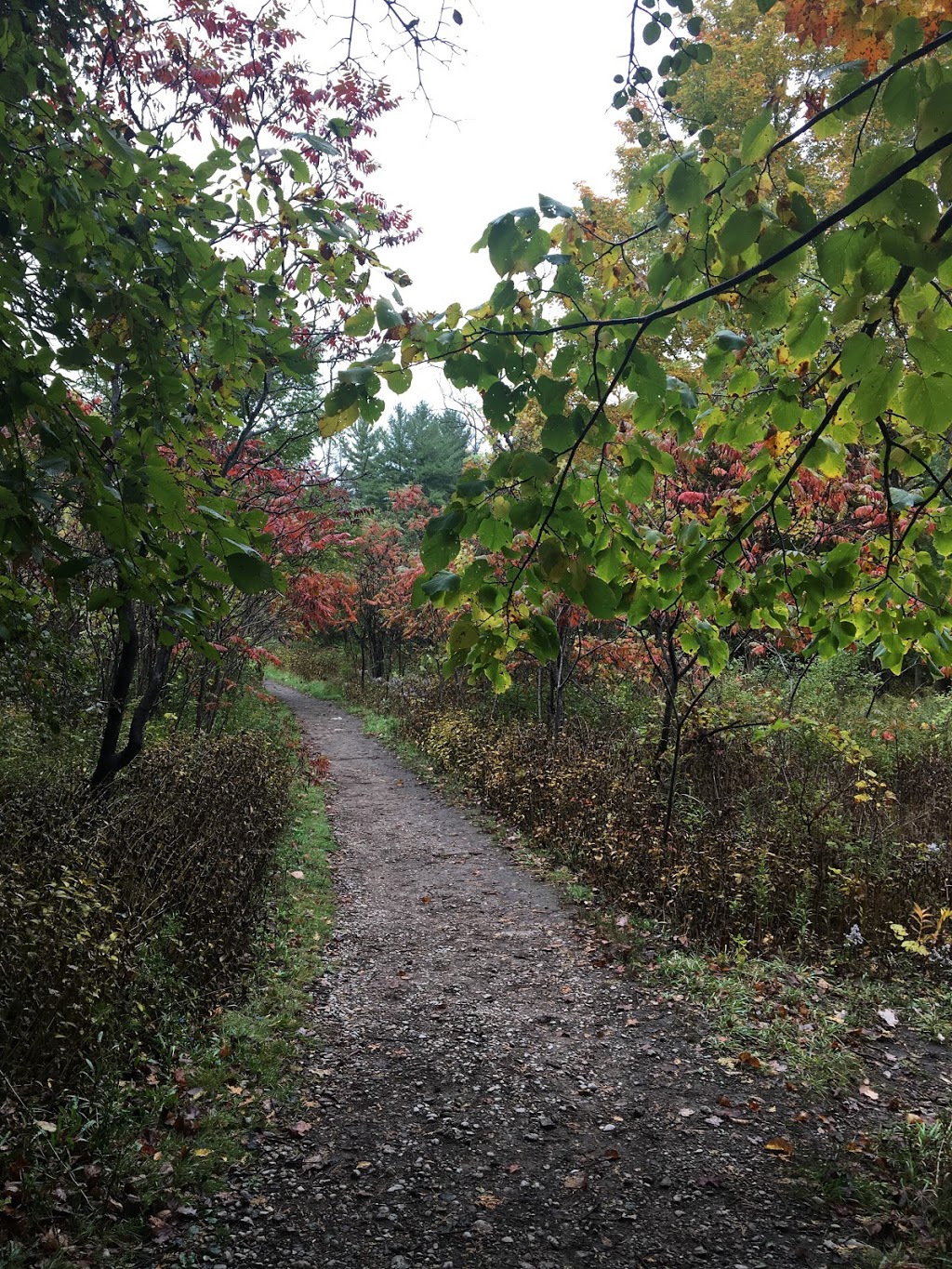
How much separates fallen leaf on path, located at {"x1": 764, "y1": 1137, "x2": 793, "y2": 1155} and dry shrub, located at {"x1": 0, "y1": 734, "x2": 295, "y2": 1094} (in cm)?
280

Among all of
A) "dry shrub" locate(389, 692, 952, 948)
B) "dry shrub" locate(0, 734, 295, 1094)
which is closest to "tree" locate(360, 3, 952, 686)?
"dry shrub" locate(0, 734, 295, 1094)

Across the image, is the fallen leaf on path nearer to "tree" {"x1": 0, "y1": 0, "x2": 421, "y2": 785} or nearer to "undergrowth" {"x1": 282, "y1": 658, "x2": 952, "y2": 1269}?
"undergrowth" {"x1": 282, "y1": 658, "x2": 952, "y2": 1269}

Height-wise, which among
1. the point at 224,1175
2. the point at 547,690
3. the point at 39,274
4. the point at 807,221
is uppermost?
the point at 807,221

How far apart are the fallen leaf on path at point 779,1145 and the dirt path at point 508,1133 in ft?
0.14

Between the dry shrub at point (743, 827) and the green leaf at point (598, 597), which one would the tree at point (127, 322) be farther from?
the dry shrub at point (743, 827)

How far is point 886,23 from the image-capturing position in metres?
1.82

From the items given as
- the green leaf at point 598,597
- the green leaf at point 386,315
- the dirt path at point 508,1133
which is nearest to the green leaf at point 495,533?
the green leaf at point 598,597

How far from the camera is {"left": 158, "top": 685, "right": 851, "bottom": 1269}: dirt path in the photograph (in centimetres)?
269

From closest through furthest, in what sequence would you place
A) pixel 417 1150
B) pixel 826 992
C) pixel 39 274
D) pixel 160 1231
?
pixel 39 274, pixel 160 1231, pixel 417 1150, pixel 826 992

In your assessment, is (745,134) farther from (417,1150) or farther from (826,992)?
(826,992)

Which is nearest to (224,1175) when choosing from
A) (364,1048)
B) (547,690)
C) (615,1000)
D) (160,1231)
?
(160,1231)

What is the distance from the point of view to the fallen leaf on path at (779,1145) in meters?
3.09

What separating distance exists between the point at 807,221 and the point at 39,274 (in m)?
2.22

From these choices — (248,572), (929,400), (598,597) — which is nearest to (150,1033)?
(248,572)
